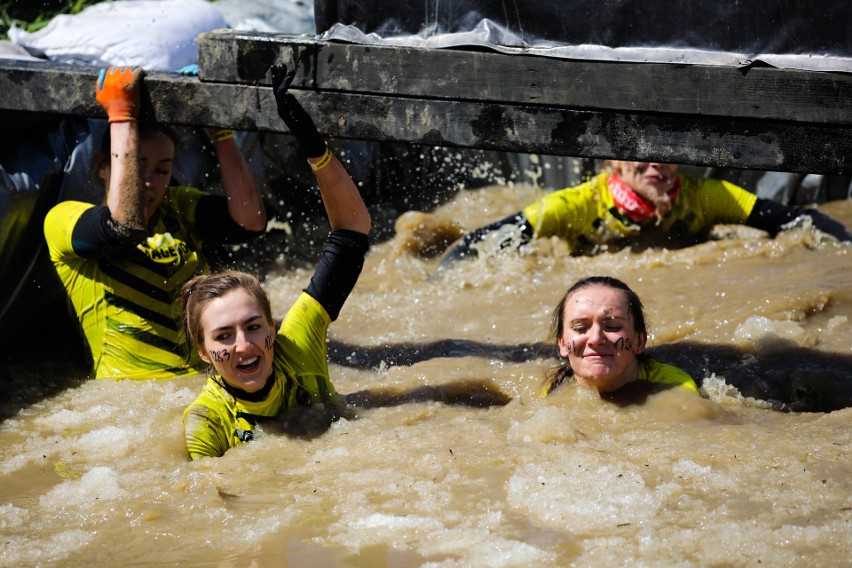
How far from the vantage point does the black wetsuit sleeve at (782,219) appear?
556 cm

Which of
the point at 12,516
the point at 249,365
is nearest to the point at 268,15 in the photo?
the point at 249,365

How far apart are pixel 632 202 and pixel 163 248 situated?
253 centimetres

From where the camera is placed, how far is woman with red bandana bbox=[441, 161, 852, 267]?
5641 mm

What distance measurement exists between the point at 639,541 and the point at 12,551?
5.37ft

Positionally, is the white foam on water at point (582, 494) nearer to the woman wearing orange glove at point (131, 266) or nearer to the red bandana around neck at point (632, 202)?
the woman wearing orange glove at point (131, 266)

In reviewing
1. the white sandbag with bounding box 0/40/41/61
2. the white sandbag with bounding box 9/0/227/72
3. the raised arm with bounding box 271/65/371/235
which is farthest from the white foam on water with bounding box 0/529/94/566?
the white sandbag with bounding box 9/0/227/72

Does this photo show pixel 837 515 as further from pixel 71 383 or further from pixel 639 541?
pixel 71 383

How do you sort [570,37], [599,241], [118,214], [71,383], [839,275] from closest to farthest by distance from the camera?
[570,37]
[118,214]
[71,383]
[839,275]
[599,241]

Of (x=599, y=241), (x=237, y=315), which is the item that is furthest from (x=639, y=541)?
(x=599, y=241)

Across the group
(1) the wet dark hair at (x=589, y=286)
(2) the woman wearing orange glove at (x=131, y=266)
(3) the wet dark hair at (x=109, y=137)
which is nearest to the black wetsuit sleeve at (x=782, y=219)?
(1) the wet dark hair at (x=589, y=286)

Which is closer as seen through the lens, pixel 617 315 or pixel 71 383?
pixel 617 315

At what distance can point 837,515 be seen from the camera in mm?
2752

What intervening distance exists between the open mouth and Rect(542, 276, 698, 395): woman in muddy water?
41.9 inches

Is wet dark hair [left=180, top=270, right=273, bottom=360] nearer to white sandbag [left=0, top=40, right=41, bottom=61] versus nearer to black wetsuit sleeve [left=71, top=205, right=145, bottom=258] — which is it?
black wetsuit sleeve [left=71, top=205, right=145, bottom=258]
